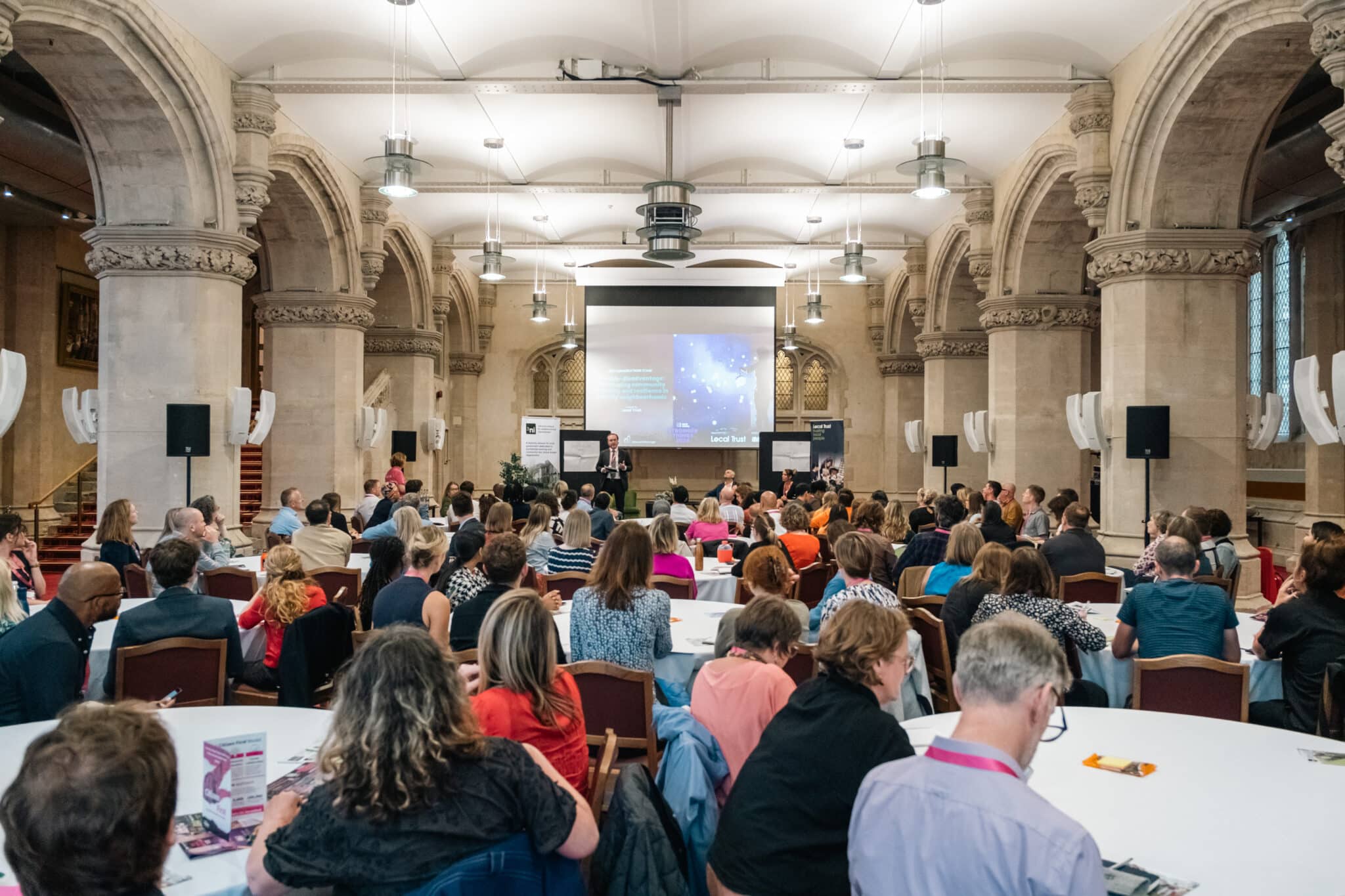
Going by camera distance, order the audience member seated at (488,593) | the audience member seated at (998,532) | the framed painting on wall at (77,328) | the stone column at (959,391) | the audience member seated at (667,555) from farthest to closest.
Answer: the stone column at (959,391), the framed painting on wall at (77,328), the audience member seated at (998,532), the audience member seated at (667,555), the audience member seated at (488,593)

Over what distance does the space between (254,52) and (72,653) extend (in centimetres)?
671

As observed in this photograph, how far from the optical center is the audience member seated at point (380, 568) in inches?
198

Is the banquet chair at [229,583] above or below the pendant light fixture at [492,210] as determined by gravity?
below

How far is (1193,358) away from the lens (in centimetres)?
831

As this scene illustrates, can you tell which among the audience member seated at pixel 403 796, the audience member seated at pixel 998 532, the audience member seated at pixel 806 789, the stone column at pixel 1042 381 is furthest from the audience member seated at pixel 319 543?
the stone column at pixel 1042 381

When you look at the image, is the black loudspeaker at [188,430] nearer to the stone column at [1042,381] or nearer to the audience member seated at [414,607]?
the audience member seated at [414,607]

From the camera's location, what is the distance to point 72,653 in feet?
10.7

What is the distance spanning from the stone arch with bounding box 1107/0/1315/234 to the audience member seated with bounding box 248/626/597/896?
7.09 m

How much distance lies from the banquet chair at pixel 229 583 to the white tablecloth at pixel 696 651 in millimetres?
1952

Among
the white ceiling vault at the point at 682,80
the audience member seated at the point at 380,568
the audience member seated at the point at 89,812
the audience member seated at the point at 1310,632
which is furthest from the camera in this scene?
the white ceiling vault at the point at 682,80

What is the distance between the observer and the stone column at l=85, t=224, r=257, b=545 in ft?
26.8

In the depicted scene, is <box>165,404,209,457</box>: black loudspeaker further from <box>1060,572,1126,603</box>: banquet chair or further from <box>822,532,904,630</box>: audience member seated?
<box>1060,572,1126,603</box>: banquet chair

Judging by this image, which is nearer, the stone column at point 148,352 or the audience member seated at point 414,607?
the audience member seated at point 414,607

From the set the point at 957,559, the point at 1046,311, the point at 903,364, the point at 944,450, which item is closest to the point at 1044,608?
the point at 957,559
